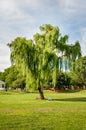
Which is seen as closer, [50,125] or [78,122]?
[50,125]

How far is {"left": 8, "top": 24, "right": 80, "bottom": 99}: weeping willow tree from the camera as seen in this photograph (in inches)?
1698

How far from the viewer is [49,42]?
44.5m

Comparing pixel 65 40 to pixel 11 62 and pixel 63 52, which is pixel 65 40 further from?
pixel 11 62

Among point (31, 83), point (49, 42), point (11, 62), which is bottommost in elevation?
point (31, 83)

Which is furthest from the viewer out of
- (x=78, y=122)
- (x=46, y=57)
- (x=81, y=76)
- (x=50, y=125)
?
(x=81, y=76)

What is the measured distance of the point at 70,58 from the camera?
149 feet

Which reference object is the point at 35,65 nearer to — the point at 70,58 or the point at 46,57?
the point at 46,57

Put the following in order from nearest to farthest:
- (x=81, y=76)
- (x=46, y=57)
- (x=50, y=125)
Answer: (x=50, y=125)
(x=46, y=57)
(x=81, y=76)

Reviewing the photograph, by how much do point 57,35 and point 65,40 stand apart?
1.58 metres

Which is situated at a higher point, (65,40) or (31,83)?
(65,40)

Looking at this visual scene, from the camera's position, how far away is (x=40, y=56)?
4347 centimetres

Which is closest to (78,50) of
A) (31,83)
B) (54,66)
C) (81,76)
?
(54,66)

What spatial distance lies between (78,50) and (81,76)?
63938 mm

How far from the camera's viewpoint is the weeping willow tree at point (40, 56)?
43125 millimetres
